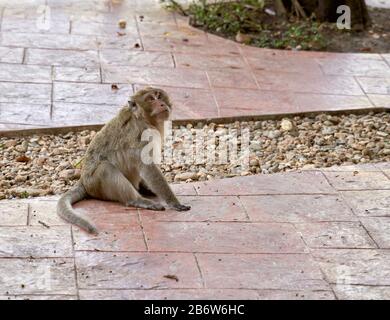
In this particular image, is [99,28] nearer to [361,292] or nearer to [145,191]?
[145,191]

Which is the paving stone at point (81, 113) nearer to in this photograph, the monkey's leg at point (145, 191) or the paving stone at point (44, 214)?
the monkey's leg at point (145, 191)

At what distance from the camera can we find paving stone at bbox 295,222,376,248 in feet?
19.3

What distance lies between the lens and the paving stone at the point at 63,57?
895 cm

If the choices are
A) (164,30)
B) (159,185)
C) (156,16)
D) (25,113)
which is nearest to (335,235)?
(159,185)

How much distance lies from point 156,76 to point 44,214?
3.07m

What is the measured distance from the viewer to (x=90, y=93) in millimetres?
8305

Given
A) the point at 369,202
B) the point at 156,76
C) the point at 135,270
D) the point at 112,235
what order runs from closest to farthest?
the point at 135,270, the point at 112,235, the point at 369,202, the point at 156,76

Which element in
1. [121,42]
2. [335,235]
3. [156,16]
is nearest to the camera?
[335,235]

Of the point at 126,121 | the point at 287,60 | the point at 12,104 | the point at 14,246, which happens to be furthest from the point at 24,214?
the point at 287,60

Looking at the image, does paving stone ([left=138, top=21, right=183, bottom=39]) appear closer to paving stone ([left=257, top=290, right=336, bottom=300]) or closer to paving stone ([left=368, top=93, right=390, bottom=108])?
paving stone ([left=368, top=93, right=390, bottom=108])

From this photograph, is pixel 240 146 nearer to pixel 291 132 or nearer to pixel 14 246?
pixel 291 132

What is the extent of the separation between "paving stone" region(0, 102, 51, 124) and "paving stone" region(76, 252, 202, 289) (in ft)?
7.97

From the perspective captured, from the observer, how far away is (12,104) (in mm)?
7957

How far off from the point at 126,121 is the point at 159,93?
326 millimetres
